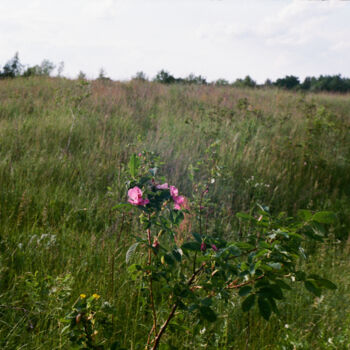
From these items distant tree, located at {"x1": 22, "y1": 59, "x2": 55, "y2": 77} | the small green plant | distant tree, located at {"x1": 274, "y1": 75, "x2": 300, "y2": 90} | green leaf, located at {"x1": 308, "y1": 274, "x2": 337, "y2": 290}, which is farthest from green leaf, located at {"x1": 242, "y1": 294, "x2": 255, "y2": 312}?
distant tree, located at {"x1": 274, "y1": 75, "x2": 300, "y2": 90}

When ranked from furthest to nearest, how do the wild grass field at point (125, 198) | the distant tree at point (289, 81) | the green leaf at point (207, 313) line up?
the distant tree at point (289, 81), the wild grass field at point (125, 198), the green leaf at point (207, 313)

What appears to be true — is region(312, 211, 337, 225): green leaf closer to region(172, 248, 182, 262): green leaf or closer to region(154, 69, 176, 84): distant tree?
region(172, 248, 182, 262): green leaf

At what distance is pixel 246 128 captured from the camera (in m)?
6.52

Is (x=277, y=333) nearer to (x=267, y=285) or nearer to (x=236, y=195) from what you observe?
(x=267, y=285)

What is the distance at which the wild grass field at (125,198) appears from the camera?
2027 millimetres

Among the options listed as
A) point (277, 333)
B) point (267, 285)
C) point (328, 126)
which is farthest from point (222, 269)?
point (328, 126)

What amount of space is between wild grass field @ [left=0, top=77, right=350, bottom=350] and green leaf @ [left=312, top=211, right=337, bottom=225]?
0.68 meters

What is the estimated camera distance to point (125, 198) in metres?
3.60

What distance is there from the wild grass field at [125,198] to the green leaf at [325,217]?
68 centimetres

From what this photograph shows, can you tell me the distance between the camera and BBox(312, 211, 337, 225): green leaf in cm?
119

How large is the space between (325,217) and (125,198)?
2.60m

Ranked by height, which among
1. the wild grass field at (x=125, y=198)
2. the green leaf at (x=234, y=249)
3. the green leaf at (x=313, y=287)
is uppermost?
the green leaf at (x=234, y=249)

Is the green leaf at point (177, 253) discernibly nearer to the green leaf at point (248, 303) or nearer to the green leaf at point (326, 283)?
the green leaf at point (248, 303)

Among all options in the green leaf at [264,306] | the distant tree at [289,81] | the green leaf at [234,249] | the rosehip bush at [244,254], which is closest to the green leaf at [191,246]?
the rosehip bush at [244,254]
